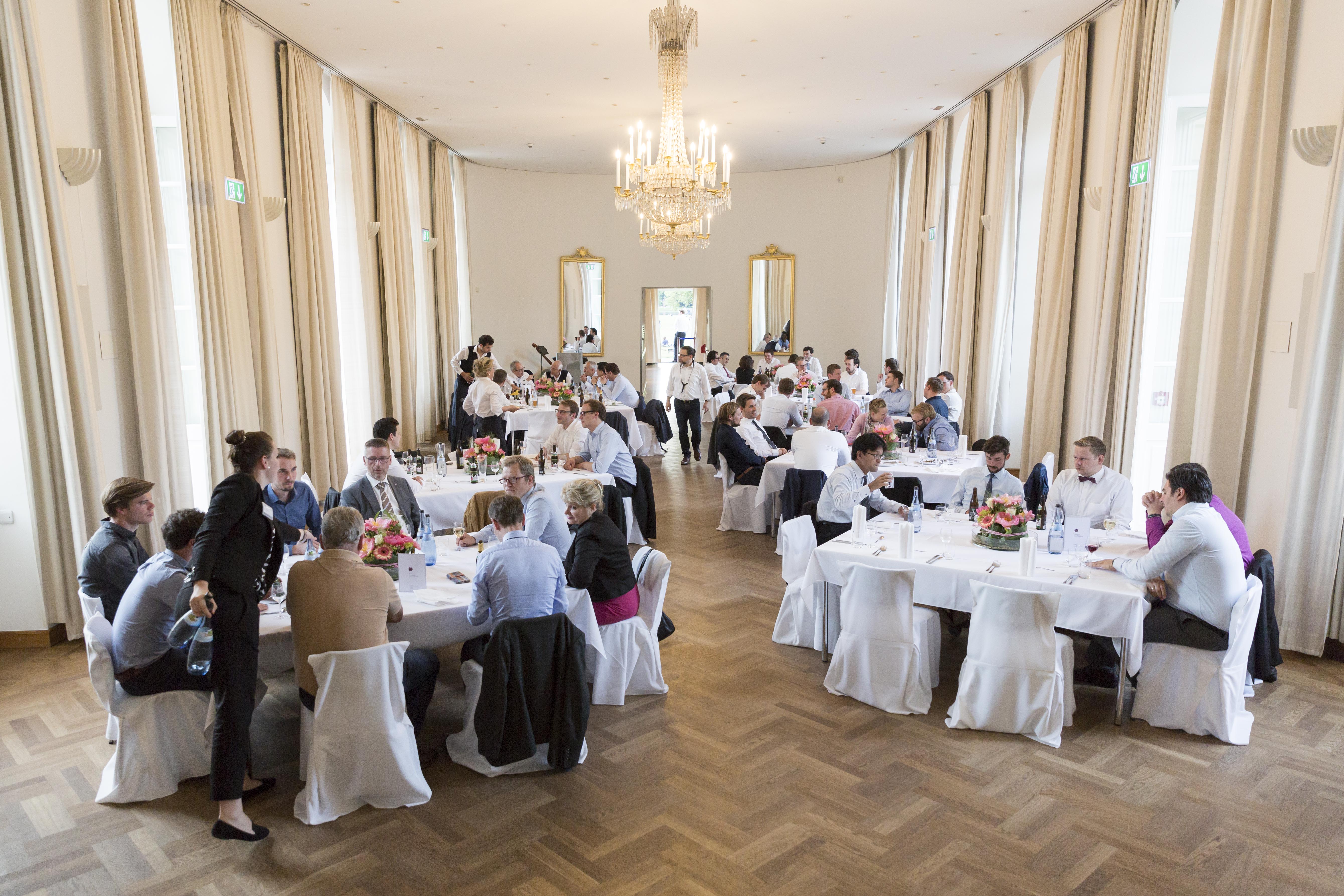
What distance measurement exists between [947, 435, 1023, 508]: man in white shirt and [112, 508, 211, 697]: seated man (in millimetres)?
4445

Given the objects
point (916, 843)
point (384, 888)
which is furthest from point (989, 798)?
point (384, 888)

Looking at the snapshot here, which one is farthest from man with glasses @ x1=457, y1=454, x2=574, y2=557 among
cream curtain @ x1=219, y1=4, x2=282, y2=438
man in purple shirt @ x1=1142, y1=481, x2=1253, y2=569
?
cream curtain @ x1=219, y1=4, x2=282, y2=438

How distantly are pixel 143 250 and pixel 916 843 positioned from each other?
5.94m

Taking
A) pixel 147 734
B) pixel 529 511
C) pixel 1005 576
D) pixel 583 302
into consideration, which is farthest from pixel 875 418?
pixel 583 302

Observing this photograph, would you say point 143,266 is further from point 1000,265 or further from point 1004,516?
point 1000,265

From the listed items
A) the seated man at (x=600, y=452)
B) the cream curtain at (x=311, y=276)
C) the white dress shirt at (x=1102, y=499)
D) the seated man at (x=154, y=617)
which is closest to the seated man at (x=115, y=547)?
the seated man at (x=154, y=617)

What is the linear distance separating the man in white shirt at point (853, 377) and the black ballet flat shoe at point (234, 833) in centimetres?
1065

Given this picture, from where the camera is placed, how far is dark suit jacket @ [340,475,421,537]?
17.7ft

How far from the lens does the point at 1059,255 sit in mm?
8336

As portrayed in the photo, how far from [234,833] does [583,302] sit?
49.8ft

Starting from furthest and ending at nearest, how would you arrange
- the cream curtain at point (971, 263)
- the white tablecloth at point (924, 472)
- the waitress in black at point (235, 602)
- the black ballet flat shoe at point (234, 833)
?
1. the cream curtain at point (971, 263)
2. the white tablecloth at point (924, 472)
3. the black ballet flat shoe at point (234, 833)
4. the waitress in black at point (235, 602)

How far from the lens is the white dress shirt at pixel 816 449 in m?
7.29

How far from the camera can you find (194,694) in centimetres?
386

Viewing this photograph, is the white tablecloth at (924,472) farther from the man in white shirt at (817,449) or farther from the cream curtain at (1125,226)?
the cream curtain at (1125,226)
